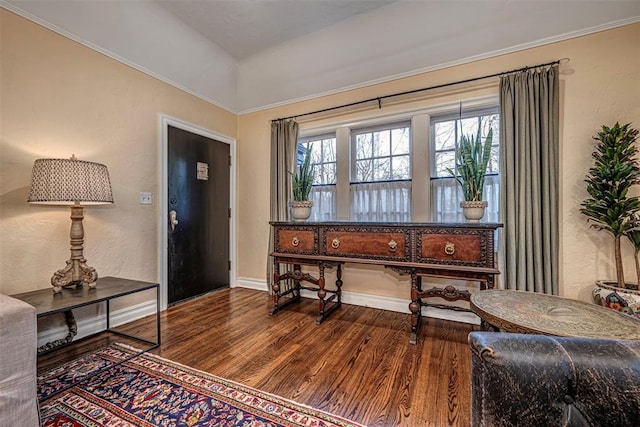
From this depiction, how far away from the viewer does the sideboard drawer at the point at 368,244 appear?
2223 millimetres

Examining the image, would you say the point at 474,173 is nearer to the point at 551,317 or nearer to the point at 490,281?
the point at 490,281

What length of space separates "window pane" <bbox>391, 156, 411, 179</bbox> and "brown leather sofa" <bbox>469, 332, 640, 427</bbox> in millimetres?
2268

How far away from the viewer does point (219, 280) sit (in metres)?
3.47

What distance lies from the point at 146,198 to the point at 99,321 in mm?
1148

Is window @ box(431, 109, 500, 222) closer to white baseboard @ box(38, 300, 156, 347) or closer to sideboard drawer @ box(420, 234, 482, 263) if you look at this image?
sideboard drawer @ box(420, 234, 482, 263)

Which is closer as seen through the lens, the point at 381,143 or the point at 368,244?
the point at 368,244

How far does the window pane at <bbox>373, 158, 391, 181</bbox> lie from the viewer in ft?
9.62

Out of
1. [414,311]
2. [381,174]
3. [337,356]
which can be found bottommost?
[337,356]

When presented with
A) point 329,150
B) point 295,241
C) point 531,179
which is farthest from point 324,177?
point 531,179

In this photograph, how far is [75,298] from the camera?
1.71 metres

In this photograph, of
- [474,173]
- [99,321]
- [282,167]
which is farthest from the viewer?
[282,167]

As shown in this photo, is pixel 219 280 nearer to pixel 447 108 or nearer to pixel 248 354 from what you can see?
pixel 248 354

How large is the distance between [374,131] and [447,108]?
30.0 inches

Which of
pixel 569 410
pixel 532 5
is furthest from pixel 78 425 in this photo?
pixel 532 5
